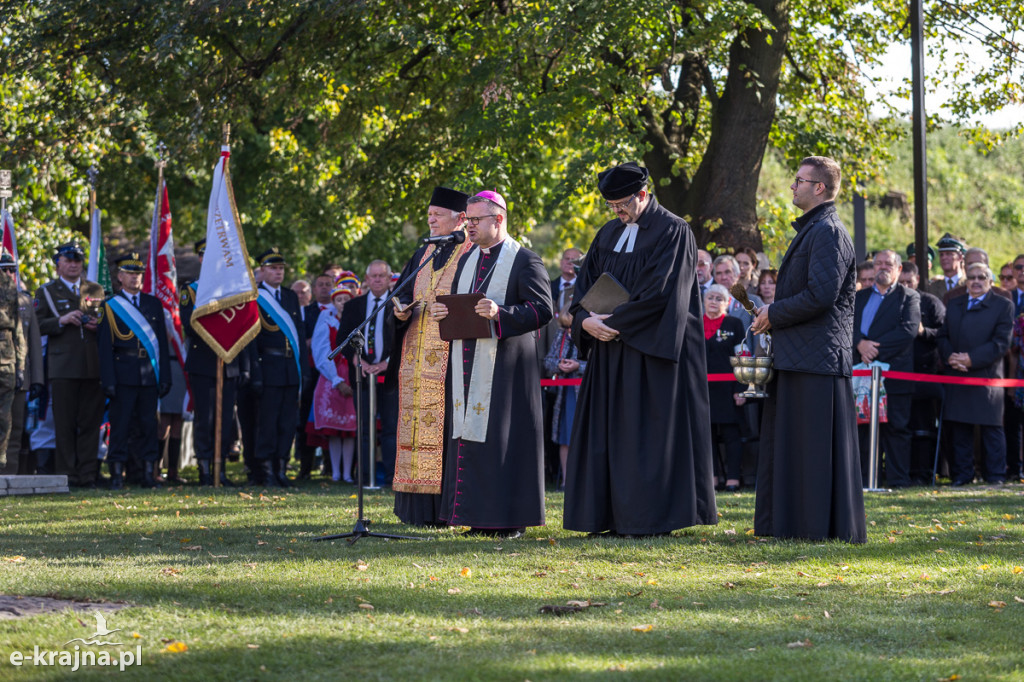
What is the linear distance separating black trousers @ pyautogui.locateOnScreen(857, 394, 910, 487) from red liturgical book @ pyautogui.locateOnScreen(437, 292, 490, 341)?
573cm

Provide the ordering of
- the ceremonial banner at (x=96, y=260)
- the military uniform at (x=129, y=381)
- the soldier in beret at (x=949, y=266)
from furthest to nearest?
1. the ceremonial banner at (x=96, y=260)
2. the soldier in beret at (x=949, y=266)
3. the military uniform at (x=129, y=381)

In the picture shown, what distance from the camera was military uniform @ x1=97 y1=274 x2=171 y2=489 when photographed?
42.4 feet

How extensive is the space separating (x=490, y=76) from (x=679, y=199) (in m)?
3.27

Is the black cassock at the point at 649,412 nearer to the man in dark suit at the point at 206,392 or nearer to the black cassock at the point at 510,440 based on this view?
the black cassock at the point at 510,440

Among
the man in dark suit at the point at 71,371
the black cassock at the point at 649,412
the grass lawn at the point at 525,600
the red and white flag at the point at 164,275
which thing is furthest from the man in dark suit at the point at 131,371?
the black cassock at the point at 649,412

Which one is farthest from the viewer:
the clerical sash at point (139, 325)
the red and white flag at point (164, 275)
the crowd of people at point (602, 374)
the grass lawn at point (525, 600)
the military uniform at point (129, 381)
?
the red and white flag at point (164, 275)

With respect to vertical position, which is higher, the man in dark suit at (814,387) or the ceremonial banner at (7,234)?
the ceremonial banner at (7,234)

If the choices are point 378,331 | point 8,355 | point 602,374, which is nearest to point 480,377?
point 602,374

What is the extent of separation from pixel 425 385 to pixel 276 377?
4695mm

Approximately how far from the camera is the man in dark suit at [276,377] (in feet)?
43.4

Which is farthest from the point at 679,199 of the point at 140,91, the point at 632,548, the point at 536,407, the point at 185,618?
the point at 185,618

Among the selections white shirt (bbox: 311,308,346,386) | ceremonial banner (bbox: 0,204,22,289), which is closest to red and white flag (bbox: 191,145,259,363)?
white shirt (bbox: 311,308,346,386)

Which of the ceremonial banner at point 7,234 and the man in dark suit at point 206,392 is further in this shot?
the ceremonial banner at point 7,234

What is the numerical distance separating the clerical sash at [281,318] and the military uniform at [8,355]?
245cm
